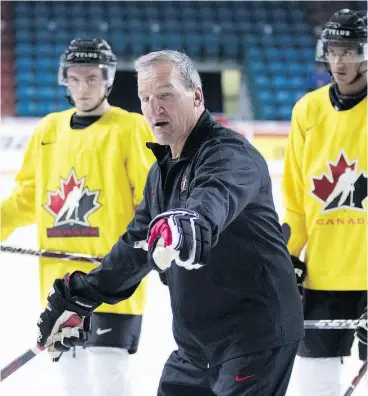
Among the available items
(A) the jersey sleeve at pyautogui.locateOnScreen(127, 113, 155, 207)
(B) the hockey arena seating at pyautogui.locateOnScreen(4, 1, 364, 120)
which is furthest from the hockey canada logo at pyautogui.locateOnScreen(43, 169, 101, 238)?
(B) the hockey arena seating at pyautogui.locateOnScreen(4, 1, 364, 120)

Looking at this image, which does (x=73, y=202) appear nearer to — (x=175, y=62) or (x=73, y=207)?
(x=73, y=207)

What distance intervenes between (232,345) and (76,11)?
918 cm

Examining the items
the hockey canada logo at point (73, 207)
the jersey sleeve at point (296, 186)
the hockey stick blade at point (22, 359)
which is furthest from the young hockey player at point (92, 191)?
the hockey stick blade at point (22, 359)

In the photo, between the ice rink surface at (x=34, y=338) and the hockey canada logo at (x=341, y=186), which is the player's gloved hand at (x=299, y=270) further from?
the ice rink surface at (x=34, y=338)

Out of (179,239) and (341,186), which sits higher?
(179,239)

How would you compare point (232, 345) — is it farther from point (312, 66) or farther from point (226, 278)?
point (312, 66)

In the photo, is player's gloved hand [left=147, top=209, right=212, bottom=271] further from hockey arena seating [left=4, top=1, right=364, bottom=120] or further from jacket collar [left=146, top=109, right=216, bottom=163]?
hockey arena seating [left=4, top=1, right=364, bottom=120]

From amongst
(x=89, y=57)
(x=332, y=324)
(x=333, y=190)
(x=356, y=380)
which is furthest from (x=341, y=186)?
(x=89, y=57)

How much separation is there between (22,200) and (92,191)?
30cm

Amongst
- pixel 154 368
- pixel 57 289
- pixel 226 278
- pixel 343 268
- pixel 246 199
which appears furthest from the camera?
pixel 154 368

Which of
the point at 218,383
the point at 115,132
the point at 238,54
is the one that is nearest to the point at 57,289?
the point at 218,383

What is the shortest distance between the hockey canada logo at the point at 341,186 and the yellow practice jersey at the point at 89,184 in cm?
51

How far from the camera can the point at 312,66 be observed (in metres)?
10.3

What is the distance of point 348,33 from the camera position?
9.11 feet
